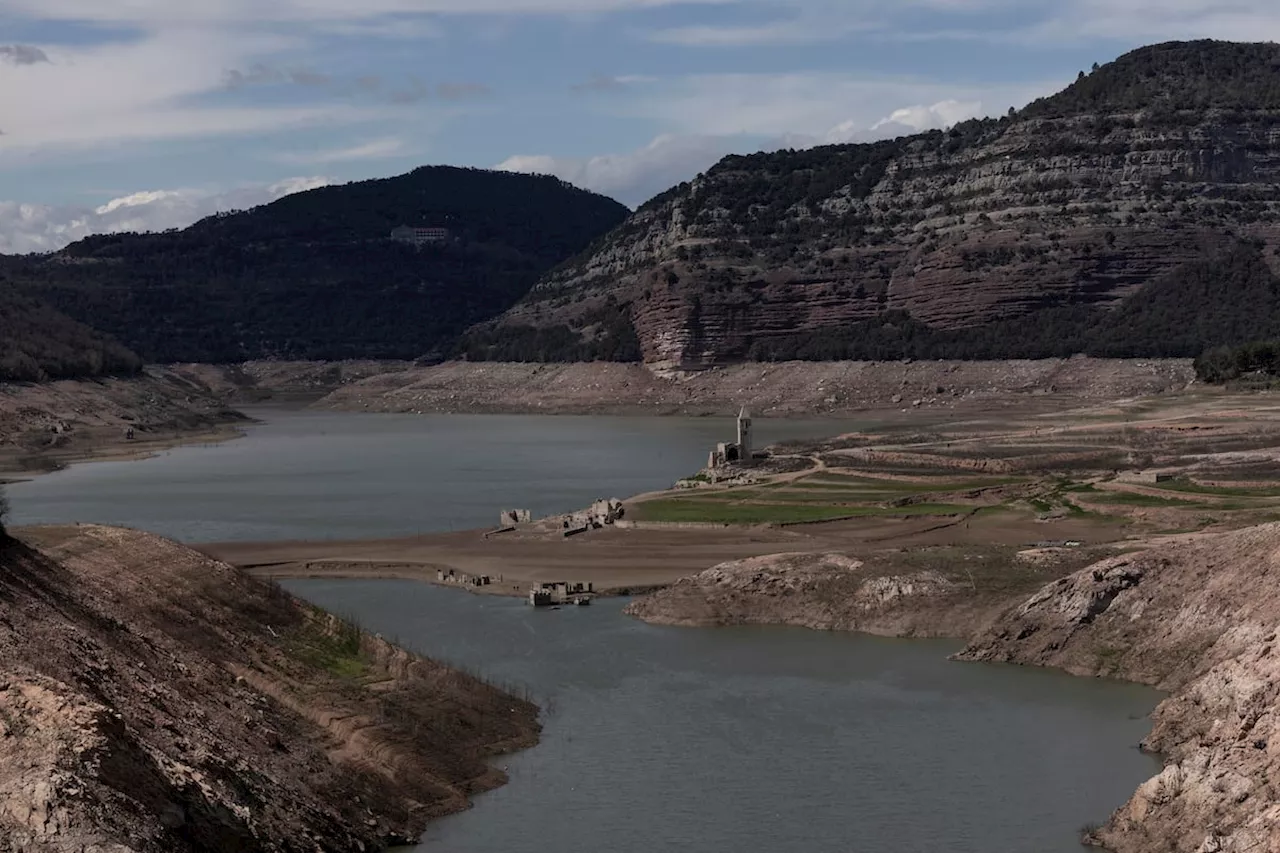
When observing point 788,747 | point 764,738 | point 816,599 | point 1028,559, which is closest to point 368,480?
point 816,599

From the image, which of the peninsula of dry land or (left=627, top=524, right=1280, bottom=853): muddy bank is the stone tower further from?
(left=627, top=524, right=1280, bottom=853): muddy bank

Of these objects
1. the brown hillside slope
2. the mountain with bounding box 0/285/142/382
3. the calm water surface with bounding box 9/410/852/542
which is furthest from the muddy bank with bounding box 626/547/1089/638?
the mountain with bounding box 0/285/142/382

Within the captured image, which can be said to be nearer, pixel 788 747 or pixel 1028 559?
pixel 788 747

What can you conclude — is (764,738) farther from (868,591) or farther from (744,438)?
(744,438)

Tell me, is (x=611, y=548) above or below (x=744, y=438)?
below

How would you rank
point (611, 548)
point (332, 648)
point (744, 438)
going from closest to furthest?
point (332, 648)
point (611, 548)
point (744, 438)

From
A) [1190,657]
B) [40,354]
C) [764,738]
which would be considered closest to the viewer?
[764,738]

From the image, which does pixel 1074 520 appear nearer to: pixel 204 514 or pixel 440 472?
pixel 204 514
